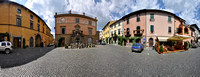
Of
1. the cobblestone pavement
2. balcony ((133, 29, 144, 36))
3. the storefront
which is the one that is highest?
balcony ((133, 29, 144, 36))

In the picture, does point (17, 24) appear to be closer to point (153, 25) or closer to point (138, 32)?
point (138, 32)

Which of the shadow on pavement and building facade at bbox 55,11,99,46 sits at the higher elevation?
building facade at bbox 55,11,99,46

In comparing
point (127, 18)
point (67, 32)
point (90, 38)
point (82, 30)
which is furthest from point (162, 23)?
point (67, 32)

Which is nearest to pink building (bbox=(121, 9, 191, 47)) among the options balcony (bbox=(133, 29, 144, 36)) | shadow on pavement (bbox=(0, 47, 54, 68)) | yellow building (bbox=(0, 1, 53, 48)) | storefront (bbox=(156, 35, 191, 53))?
balcony (bbox=(133, 29, 144, 36))

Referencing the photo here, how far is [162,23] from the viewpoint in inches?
765

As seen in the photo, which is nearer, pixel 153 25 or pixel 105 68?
pixel 105 68

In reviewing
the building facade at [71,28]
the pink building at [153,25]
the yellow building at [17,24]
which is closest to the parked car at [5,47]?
the yellow building at [17,24]

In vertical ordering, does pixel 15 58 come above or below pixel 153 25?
below

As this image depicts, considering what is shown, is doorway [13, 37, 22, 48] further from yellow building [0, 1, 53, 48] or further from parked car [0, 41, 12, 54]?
parked car [0, 41, 12, 54]

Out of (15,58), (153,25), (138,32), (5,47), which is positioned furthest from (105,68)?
(153,25)

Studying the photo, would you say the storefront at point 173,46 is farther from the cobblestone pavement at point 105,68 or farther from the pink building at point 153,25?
the cobblestone pavement at point 105,68

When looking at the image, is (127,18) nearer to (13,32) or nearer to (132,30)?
(132,30)

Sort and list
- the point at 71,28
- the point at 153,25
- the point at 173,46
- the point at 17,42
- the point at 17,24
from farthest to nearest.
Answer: the point at 71,28 → the point at 153,25 → the point at 17,42 → the point at 17,24 → the point at 173,46

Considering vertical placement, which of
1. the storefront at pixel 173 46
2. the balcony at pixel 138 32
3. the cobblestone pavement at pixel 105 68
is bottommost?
the cobblestone pavement at pixel 105 68
